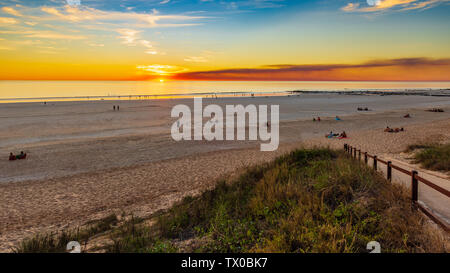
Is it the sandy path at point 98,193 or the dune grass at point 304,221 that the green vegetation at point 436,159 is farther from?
the sandy path at point 98,193

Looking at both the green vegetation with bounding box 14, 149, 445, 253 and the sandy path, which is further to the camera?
the sandy path

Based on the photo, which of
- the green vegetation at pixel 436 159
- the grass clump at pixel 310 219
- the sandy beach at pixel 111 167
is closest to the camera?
the grass clump at pixel 310 219

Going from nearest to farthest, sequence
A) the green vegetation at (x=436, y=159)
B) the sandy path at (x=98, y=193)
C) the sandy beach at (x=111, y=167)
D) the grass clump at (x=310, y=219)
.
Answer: the grass clump at (x=310, y=219) < the sandy path at (x=98, y=193) < the sandy beach at (x=111, y=167) < the green vegetation at (x=436, y=159)

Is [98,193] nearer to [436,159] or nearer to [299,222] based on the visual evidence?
[299,222]

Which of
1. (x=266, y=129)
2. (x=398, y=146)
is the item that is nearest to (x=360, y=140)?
(x=398, y=146)

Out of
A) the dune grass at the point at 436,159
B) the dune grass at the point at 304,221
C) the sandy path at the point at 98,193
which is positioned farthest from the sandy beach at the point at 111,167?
the dune grass at the point at 304,221

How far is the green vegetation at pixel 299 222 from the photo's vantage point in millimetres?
4652

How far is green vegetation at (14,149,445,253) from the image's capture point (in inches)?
183

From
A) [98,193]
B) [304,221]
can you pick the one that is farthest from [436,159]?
[98,193]

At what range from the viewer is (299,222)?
5348mm

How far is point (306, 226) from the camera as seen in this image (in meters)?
5.15

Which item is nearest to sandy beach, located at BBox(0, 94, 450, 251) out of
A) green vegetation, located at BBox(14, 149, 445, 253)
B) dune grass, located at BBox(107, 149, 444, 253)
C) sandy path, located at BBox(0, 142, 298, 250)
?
sandy path, located at BBox(0, 142, 298, 250)

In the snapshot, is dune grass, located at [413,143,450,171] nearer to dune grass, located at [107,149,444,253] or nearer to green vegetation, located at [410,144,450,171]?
green vegetation, located at [410,144,450,171]
